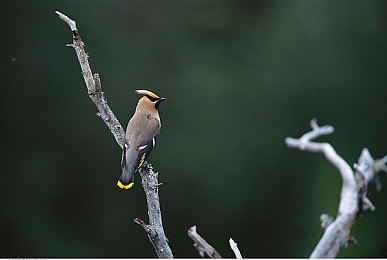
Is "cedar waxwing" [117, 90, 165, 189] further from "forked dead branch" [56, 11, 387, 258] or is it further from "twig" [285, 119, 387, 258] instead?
"twig" [285, 119, 387, 258]

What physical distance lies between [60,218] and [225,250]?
3.38 ft

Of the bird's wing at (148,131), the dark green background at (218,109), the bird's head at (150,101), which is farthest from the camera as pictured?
the dark green background at (218,109)

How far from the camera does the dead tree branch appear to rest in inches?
56.4

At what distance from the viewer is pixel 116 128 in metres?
1.49

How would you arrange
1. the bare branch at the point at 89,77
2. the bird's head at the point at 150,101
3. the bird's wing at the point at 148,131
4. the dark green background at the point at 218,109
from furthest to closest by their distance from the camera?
the dark green background at the point at 218,109, the bird's head at the point at 150,101, the bird's wing at the point at 148,131, the bare branch at the point at 89,77

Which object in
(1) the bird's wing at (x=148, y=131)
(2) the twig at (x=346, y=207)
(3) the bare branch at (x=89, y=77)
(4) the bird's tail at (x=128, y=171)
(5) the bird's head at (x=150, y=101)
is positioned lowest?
(2) the twig at (x=346, y=207)

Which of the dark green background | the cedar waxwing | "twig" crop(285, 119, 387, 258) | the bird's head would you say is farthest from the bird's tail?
the dark green background

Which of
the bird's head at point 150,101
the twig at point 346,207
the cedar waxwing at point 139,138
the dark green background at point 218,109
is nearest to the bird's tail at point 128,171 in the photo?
the cedar waxwing at point 139,138

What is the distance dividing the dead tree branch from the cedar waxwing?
3 cm

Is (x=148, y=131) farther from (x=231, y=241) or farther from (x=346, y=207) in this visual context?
(x=346, y=207)

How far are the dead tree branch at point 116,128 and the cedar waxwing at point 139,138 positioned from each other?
3cm

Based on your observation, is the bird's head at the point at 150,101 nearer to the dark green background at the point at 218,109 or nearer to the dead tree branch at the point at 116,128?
the dead tree branch at the point at 116,128

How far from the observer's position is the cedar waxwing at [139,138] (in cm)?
152

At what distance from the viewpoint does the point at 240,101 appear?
3.95 m
